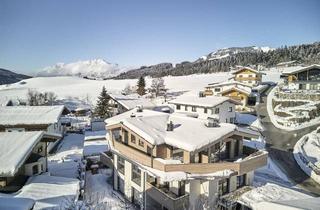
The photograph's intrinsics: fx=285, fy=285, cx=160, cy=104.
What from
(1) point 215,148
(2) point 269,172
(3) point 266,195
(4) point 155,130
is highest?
(4) point 155,130

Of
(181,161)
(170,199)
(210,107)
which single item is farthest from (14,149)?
(210,107)

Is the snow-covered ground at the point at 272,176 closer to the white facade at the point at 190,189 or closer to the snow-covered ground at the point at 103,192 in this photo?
the white facade at the point at 190,189

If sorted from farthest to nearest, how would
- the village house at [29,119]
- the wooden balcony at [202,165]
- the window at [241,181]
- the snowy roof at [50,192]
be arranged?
the village house at [29,119] < the window at [241,181] < the wooden balcony at [202,165] < the snowy roof at [50,192]

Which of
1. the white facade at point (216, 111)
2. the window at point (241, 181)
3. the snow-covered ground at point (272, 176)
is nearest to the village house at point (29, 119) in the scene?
the window at point (241, 181)

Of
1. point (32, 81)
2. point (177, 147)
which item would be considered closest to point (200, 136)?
point (177, 147)

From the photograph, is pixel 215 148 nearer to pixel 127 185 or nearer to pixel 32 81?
pixel 127 185

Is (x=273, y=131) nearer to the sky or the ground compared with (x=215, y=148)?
nearer to the ground
